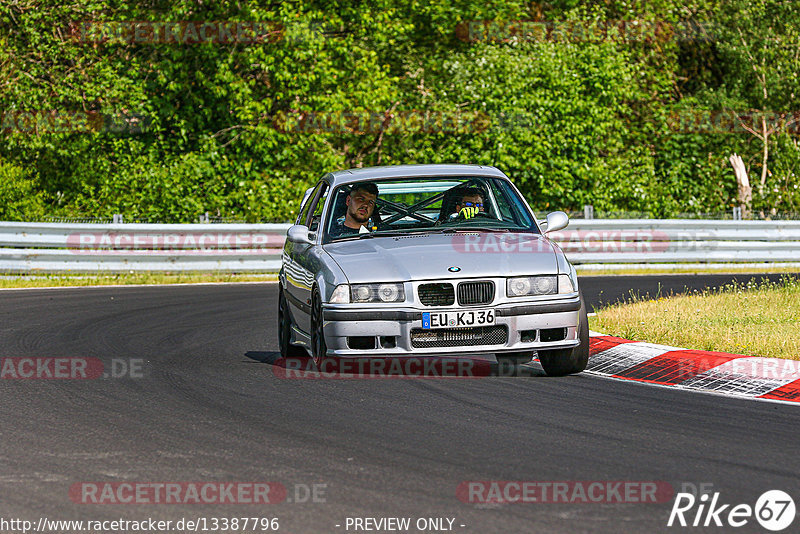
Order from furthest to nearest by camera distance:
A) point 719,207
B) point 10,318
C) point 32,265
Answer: point 719,207
point 32,265
point 10,318

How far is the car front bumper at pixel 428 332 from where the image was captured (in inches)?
347

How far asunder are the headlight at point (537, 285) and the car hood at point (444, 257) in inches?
2.1

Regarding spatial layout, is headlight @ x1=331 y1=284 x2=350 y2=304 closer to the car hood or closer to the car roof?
the car hood

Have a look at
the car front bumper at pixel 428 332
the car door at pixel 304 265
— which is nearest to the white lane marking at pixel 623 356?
the car front bumper at pixel 428 332

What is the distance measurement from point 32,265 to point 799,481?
17.5 metres

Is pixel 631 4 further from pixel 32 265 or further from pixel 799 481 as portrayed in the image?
pixel 799 481

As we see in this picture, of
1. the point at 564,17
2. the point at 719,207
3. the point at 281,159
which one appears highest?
the point at 564,17

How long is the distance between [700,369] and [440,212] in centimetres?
259

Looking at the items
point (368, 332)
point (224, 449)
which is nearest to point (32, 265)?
point (368, 332)

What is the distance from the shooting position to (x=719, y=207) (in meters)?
33.1

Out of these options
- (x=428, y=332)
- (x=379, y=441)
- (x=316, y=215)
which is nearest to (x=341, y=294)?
(x=428, y=332)

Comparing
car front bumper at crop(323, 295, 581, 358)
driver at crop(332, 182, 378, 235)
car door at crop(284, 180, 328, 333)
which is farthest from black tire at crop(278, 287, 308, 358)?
car front bumper at crop(323, 295, 581, 358)

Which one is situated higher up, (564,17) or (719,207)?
(564,17)

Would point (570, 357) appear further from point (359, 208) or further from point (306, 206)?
point (306, 206)
